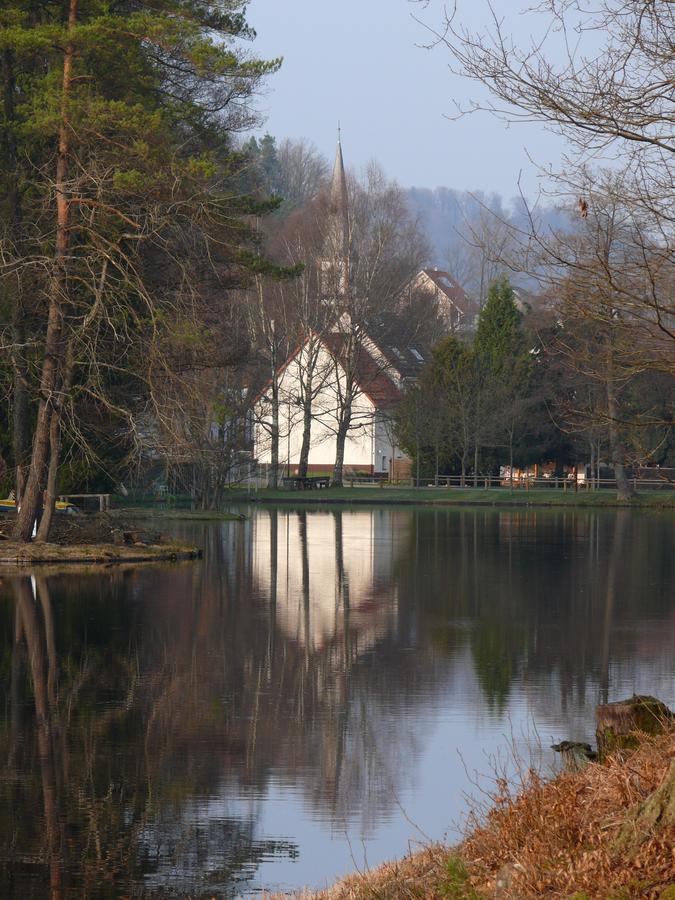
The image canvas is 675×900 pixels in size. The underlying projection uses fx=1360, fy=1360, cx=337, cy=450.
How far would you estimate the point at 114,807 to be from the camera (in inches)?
385

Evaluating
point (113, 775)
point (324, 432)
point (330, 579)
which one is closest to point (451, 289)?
point (324, 432)

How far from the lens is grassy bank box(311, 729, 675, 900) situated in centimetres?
620

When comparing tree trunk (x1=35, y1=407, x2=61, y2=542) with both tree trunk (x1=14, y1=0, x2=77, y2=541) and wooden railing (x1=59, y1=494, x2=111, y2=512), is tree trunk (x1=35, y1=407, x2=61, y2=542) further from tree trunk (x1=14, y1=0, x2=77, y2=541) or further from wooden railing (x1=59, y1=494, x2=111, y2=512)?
wooden railing (x1=59, y1=494, x2=111, y2=512)

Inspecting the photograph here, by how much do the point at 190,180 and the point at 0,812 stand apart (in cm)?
2074

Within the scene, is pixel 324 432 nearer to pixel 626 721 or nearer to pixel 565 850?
pixel 626 721

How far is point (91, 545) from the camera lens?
30.9 meters

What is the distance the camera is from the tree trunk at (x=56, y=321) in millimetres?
28000

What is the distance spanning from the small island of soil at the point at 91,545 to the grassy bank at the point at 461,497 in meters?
32.1

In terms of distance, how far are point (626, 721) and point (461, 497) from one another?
186ft

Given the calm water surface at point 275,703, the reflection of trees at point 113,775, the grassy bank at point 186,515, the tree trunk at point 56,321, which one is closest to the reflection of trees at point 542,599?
the calm water surface at point 275,703

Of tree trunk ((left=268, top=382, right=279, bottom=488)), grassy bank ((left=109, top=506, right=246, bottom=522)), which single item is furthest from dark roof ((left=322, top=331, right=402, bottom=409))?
grassy bank ((left=109, top=506, right=246, bottom=522))

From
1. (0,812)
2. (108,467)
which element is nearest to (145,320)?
(108,467)

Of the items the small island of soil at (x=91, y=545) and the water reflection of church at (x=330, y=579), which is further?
the small island of soil at (x=91, y=545)

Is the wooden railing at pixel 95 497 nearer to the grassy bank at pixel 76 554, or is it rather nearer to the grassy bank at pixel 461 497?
the grassy bank at pixel 76 554
